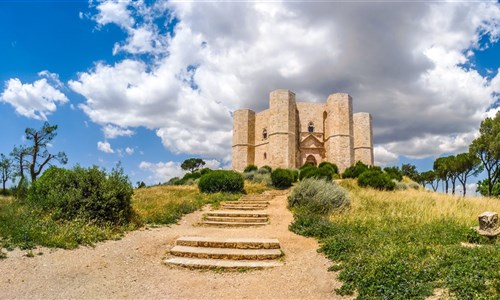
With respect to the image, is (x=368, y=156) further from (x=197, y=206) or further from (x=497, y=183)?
(x=197, y=206)

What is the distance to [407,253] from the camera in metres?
5.46

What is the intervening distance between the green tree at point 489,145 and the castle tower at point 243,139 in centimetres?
2089

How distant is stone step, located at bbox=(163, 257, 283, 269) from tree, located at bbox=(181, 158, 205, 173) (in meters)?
48.4

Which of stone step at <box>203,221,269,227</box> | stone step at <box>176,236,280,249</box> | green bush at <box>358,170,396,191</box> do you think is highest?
green bush at <box>358,170,396,191</box>

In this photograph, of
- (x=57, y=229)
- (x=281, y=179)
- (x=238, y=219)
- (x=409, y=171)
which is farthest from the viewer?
(x=409, y=171)

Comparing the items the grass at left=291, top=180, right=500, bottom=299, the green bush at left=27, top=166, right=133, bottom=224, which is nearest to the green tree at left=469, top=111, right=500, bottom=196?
the grass at left=291, top=180, right=500, bottom=299

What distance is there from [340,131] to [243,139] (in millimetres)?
10542

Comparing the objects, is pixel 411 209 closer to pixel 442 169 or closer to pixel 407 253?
pixel 407 253

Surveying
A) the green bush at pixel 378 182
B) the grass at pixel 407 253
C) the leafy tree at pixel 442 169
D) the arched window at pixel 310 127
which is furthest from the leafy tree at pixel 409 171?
the grass at pixel 407 253

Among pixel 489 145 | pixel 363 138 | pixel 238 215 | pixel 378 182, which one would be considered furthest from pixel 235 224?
pixel 363 138

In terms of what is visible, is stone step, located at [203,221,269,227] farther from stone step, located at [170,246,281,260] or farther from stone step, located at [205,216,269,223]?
stone step, located at [170,246,281,260]

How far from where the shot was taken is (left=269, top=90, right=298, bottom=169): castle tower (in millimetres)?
33500

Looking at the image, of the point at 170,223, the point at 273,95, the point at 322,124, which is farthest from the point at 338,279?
the point at 322,124

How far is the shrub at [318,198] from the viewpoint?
35.5ft
